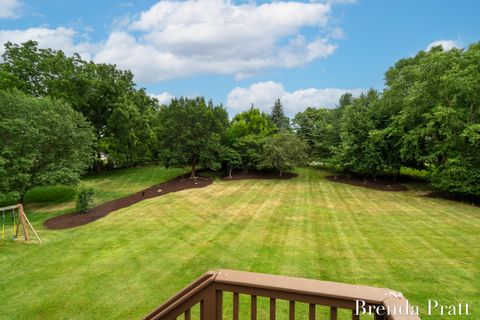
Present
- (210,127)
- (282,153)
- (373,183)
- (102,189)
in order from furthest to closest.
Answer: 1. (282,153)
2. (210,127)
3. (373,183)
4. (102,189)

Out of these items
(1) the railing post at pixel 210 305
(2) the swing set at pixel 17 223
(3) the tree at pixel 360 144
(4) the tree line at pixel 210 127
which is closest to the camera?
(1) the railing post at pixel 210 305

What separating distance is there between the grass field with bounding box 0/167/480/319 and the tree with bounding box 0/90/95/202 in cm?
207

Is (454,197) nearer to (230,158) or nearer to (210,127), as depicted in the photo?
(230,158)

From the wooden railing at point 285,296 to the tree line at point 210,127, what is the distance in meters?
13.9

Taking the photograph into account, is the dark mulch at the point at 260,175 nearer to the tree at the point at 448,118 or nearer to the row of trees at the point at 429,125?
the row of trees at the point at 429,125

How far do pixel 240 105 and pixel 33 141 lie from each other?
19.5m

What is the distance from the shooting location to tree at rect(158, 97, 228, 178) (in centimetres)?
2011

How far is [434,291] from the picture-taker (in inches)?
200

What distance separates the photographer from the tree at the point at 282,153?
21.5 metres

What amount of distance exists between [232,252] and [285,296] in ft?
19.5

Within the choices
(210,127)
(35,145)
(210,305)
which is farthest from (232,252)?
(210,127)

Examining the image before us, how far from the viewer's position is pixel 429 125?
14.6 meters

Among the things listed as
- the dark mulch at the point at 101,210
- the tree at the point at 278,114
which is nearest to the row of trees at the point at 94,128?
the dark mulch at the point at 101,210

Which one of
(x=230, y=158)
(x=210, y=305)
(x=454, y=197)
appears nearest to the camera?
(x=210, y=305)
